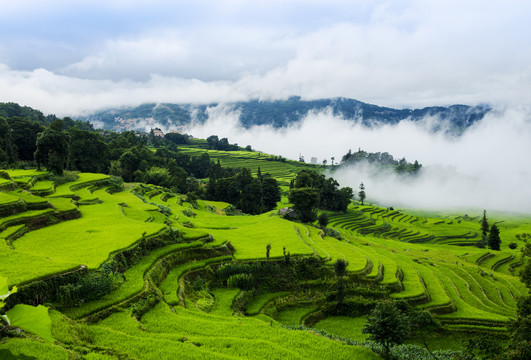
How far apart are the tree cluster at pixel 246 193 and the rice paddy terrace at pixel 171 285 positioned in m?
30.3

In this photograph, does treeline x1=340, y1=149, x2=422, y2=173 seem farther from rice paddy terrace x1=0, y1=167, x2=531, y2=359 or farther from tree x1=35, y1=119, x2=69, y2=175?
tree x1=35, y1=119, x2=69, y2=175

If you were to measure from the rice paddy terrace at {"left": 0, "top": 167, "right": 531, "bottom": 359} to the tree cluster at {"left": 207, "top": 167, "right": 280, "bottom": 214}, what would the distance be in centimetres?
3027

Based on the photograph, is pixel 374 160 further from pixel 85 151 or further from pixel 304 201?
pixel 85 151

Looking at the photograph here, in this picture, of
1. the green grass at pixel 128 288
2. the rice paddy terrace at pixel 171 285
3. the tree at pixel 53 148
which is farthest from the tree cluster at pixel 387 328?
the tree at pixel 53 148

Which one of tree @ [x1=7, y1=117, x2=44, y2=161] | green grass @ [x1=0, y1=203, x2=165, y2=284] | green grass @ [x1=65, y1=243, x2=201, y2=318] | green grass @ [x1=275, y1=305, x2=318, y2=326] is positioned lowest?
green grass @ [x1=275, y1=305, x2=318, y2=326]

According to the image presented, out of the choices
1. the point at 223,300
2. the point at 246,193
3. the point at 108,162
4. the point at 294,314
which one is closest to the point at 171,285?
the point at 223,300

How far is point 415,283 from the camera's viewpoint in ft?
82.2

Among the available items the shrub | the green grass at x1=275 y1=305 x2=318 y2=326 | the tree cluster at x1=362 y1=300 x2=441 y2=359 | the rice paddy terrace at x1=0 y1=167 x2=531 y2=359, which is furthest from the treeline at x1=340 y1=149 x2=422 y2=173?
the tree cluster at x1=362 y1=300 x2=441 y2=359

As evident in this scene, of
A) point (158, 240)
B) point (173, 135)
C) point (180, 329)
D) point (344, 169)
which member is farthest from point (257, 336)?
point (344, 169)

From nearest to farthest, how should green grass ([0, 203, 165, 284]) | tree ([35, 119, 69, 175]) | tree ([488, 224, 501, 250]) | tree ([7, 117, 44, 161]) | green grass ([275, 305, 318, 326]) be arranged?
1. green grass ([0, 203, 165, 284])
2. green grass ([275, 305, 318, 326])
3. tree ([35, 119, 69, 175])
4. tree ([7, 117, 44, 161])
5. tree ([488, 224, 501, 250])

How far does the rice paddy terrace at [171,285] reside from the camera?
10495 millimetres

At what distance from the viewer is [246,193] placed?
68188 millimetres

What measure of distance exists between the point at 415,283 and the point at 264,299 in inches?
521

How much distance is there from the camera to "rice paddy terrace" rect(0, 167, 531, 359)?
413 inches
